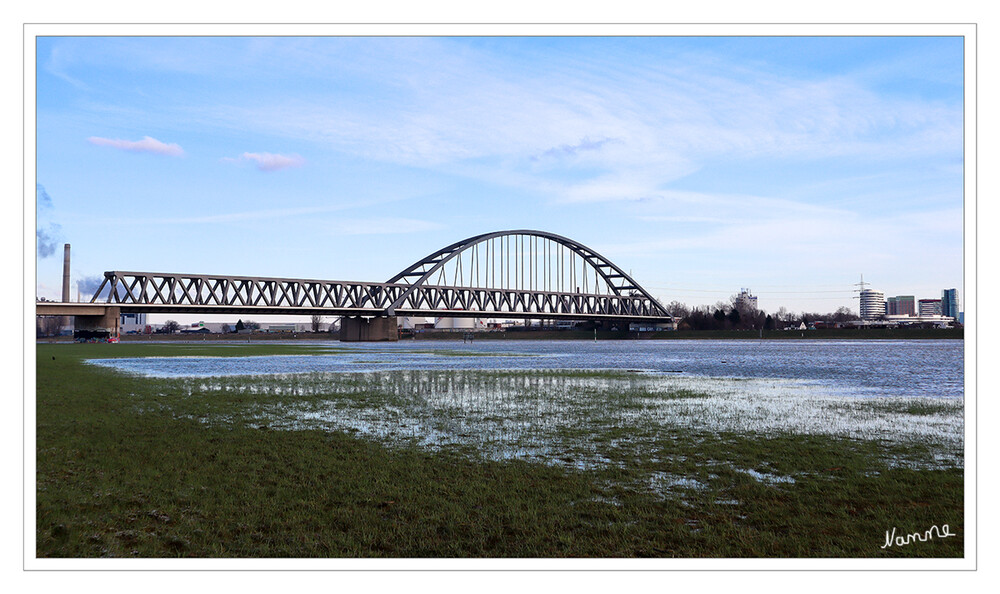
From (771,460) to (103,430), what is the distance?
38.8 feet

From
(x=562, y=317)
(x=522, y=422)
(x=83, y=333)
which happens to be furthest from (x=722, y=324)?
(x=522, y=422)

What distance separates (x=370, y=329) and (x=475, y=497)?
4811 inches

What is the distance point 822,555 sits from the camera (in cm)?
670

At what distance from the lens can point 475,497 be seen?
852 cm

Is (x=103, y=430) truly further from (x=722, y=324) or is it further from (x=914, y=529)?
(x=722, y=324)

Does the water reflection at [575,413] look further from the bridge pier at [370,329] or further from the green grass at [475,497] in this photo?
the bridge pier at [370,329]
